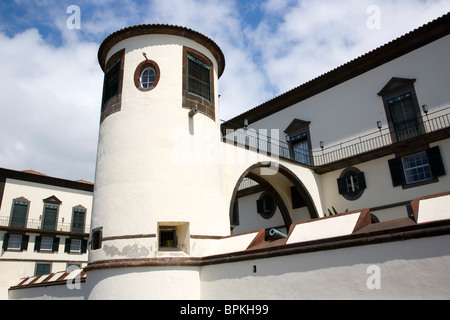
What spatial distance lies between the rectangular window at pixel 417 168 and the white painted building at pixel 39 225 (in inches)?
928

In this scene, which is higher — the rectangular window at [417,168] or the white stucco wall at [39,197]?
the white stucco wall at [39,197]

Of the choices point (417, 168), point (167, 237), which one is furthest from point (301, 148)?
point (167, 237)

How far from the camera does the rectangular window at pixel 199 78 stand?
11.5 m

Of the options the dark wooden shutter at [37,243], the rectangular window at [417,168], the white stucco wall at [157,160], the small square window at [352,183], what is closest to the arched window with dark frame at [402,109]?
the rectangular window at [417,168]

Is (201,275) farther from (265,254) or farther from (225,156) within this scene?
(225,156)

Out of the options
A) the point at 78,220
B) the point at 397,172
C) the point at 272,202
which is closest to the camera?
the point at 397,172

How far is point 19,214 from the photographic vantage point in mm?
26141

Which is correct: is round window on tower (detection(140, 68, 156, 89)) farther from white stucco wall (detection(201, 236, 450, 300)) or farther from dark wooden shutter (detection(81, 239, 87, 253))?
dark wooden shutter (detection(81, 239, 87, 253))

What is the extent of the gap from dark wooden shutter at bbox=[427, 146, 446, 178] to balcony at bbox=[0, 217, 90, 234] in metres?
24.7

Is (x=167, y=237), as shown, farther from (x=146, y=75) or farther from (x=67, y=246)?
(x=67, y=246)

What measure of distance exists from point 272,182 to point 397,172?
508cm

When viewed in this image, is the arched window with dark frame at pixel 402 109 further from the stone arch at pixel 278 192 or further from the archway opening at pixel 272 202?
the archway opening at pixel 272 202
